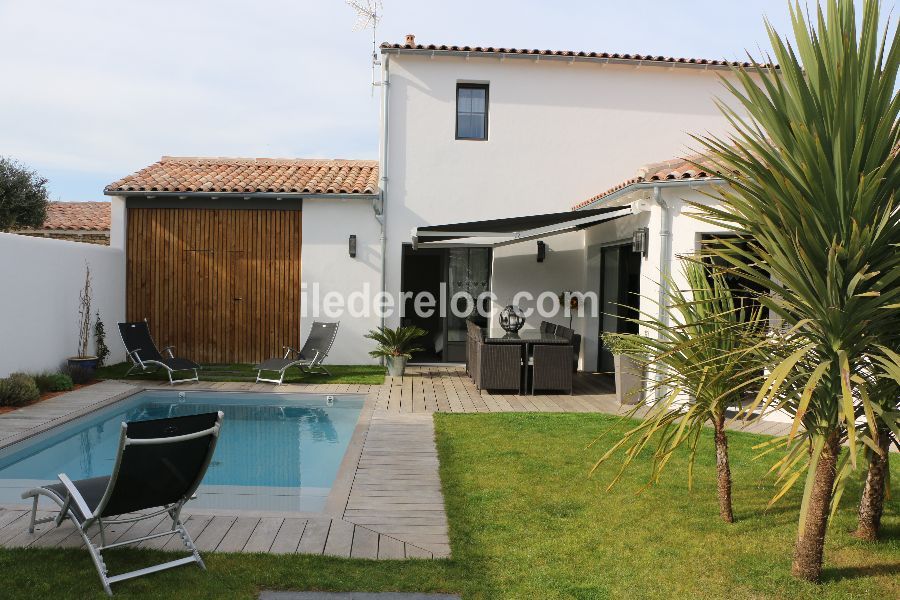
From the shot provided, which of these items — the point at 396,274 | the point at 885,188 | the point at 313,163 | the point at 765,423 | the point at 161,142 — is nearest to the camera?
the point at 885,188

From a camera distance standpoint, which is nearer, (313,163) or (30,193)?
(30,193)

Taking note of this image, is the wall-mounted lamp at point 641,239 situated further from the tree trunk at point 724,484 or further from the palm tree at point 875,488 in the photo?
the palm tree at point 875,488

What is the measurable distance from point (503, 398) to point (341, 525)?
22.7 ft

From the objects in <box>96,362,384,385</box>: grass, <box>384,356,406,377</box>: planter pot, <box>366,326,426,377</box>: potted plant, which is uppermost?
<box>366,326,426,377</box>: potted plant

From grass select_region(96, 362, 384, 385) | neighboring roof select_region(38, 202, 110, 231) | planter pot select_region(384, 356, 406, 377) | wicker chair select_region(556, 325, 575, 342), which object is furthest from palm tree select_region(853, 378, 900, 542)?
neighboring roof select_region(38, 202, 110, 231)

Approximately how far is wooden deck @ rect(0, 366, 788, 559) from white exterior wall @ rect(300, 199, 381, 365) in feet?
12.6

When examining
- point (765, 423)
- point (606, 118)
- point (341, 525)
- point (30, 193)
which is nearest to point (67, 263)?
point (30, 193)

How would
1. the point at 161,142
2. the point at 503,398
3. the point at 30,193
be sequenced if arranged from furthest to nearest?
the point at 161,142, the point at 30,193, the point at 503,398

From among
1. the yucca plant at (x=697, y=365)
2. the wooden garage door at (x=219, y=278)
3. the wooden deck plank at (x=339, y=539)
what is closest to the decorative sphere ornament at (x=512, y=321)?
the wooden garage door at (x=219, y=278)

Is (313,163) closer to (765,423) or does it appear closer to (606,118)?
(606,118)

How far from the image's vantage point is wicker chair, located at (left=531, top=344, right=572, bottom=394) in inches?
511

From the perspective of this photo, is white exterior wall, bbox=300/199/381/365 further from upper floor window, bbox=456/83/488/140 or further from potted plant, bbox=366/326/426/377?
upper floor window, bbox=456/83/488/140

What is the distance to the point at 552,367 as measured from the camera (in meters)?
13.0

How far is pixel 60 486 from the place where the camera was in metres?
5.77
